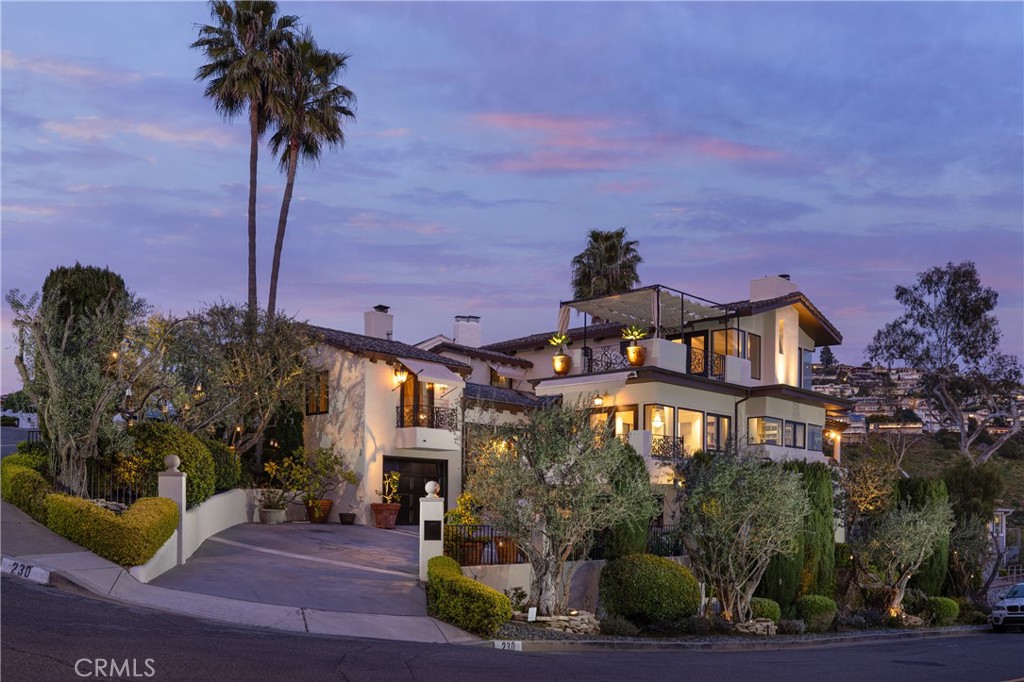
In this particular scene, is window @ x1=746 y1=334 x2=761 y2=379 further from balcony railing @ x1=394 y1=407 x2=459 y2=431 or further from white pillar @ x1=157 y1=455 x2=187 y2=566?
white pillar @ x1=157 y1=455 x2=187 y2=566

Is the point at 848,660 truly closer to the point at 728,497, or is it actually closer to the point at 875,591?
the point at 728,497

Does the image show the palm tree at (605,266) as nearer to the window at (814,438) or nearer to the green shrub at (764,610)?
the window at (814,438)

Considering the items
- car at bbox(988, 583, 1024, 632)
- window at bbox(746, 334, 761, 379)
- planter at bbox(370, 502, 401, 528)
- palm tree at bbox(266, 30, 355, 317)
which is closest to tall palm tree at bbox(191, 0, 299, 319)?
palm tree at bbox(266, 30, 355, 317)

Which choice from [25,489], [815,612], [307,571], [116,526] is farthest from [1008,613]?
[25,489]

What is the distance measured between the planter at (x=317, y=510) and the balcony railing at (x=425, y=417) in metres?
3.60

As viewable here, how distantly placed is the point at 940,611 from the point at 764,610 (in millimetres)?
9818

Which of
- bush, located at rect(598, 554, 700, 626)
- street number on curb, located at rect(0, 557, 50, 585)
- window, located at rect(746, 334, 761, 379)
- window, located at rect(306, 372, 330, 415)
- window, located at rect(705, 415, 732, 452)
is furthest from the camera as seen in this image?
window, located at rect(746, 334, 761, 379)

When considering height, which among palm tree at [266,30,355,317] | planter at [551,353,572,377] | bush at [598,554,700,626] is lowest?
bush at [598,554,700,626]

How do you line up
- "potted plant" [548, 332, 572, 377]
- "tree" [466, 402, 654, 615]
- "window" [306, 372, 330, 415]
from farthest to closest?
"potted plant" [548, 332, 572, 377] → "window" [306, 372, 330, 415] → "tree" [466, 402, 654, 615]

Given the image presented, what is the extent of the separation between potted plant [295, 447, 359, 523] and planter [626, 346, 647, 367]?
9.59m

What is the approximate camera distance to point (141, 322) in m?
25.9

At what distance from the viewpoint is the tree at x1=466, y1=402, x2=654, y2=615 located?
A: 2027 centimetres

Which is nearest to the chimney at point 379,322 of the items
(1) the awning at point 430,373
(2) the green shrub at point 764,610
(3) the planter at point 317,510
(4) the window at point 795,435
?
(1) the awning at point 430,373

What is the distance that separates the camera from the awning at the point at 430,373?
32.8 metres
